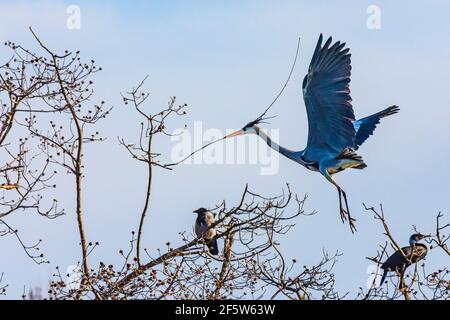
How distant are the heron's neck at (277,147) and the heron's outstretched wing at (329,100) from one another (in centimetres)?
46

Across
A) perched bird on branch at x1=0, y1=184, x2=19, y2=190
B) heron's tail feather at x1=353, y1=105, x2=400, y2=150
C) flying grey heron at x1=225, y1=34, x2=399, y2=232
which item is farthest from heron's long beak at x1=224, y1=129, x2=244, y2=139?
perched bird on branch at x1=0, y1=184, x2=19, y2=190

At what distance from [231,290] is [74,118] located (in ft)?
7.66

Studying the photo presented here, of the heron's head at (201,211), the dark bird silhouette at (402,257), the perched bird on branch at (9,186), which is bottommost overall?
the dark bird silhouette at (402,257)

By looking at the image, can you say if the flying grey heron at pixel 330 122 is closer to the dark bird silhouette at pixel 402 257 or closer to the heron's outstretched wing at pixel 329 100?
Answer: the heron's outstretched wing at pixel 329 100

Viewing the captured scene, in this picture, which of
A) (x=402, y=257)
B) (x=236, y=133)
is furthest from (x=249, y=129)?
(x=402, y=257)

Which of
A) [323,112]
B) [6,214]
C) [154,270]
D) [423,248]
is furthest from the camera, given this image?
[423,248]

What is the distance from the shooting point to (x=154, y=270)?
1180 centimetres

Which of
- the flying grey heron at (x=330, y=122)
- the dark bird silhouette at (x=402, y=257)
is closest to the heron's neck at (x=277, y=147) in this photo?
the flying grey heron at (x=330, y=122)

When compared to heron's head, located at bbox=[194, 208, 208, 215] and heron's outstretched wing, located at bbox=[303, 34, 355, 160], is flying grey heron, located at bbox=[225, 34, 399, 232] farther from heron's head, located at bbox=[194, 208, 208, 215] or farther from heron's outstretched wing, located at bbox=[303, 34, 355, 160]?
heron's head, located at bbox=[194, 208, 208, 215]

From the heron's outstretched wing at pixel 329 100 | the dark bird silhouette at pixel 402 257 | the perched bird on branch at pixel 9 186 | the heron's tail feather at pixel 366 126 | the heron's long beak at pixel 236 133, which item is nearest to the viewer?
the perched bird on branch at pixel 9 186

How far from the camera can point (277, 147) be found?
1580 centimetres

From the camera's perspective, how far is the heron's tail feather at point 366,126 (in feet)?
49.8
